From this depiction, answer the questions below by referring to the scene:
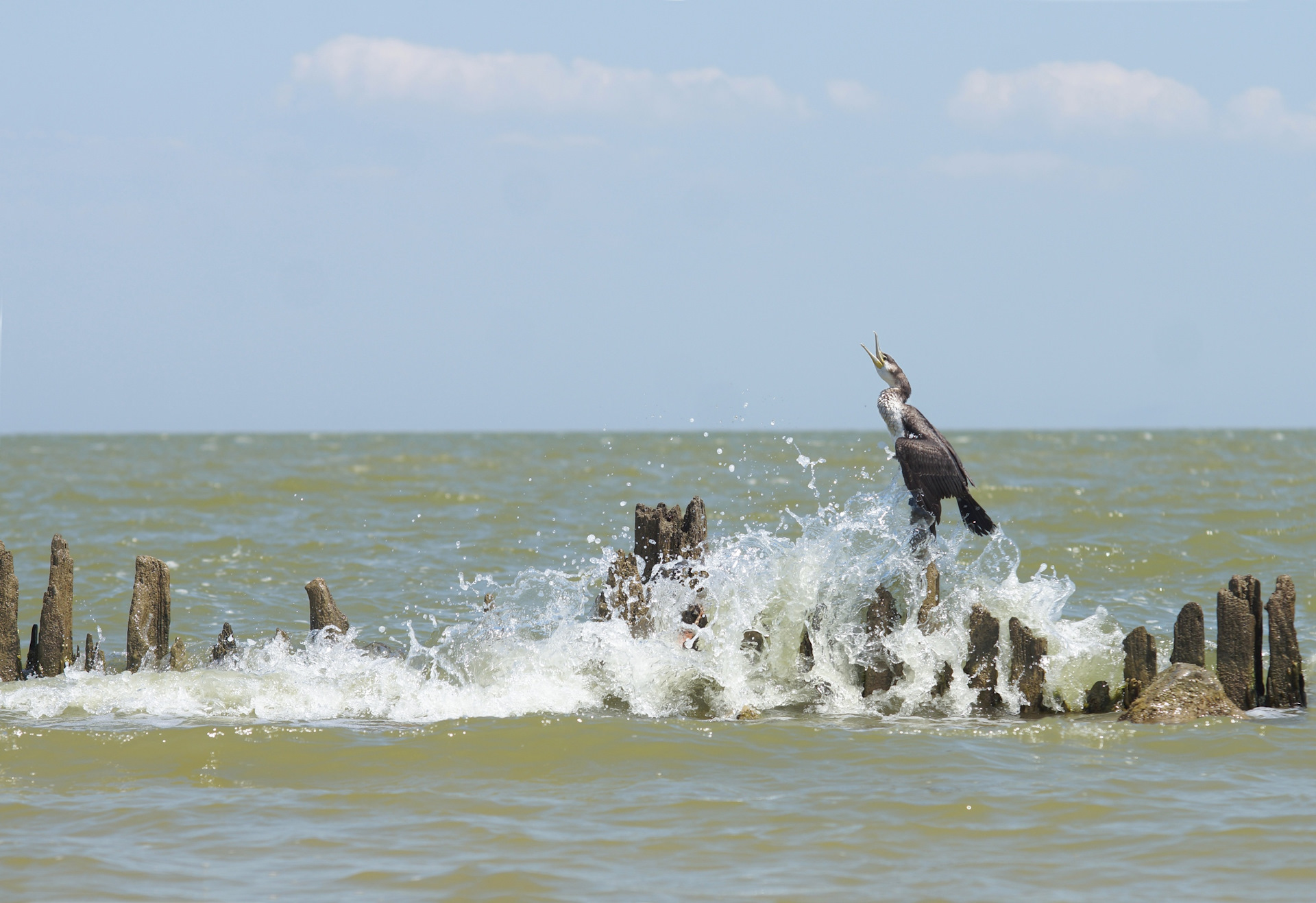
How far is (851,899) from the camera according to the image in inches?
175

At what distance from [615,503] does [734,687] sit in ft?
44.5

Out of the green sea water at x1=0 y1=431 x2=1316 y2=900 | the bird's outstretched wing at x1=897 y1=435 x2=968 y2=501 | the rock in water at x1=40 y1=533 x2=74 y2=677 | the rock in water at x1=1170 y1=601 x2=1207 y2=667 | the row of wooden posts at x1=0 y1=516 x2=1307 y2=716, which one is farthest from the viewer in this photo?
the rock in water at x1=40 y1=533 x2=74 y2=677

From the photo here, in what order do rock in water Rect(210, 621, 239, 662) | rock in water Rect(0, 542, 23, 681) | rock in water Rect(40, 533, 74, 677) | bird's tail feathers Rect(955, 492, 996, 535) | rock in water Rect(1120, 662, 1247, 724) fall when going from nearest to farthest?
rock in water Rect(1120, 662, 1247, 724) < bird's tail feathers Rect(955, 492, 996, 535) < rock in water Rect(0, 542, 23, 681) < rock in water Rect(40, 533, 74, 677) < rock in water Rect(210, 621, 239, 662)

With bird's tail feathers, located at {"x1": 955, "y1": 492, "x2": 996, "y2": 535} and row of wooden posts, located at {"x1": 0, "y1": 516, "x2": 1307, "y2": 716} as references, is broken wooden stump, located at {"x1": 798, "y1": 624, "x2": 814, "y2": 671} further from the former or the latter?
bird's tail feathers, located at {"x1": 955, "y1": 492, "x2": 996, "y2": 535}

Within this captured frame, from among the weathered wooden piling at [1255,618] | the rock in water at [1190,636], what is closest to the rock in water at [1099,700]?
the rock in water at [1190,636]

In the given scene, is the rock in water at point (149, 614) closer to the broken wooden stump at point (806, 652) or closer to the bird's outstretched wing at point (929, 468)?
the broken wooden stump at point (806, 652)

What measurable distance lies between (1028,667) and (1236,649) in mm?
1162

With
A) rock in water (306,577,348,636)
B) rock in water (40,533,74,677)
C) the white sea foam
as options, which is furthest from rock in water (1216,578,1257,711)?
rock in water (40,533,74,677)

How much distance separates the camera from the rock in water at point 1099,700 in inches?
276

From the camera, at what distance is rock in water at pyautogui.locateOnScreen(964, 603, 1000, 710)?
689 cm

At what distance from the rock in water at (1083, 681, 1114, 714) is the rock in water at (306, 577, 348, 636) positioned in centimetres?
461

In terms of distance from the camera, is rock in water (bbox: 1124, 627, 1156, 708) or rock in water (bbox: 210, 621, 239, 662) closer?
rock in water (bbox: 1124, 627, 1156, 708)

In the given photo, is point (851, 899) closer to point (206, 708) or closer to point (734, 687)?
point (734, 687)

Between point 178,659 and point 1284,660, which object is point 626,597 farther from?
point 1284,660
